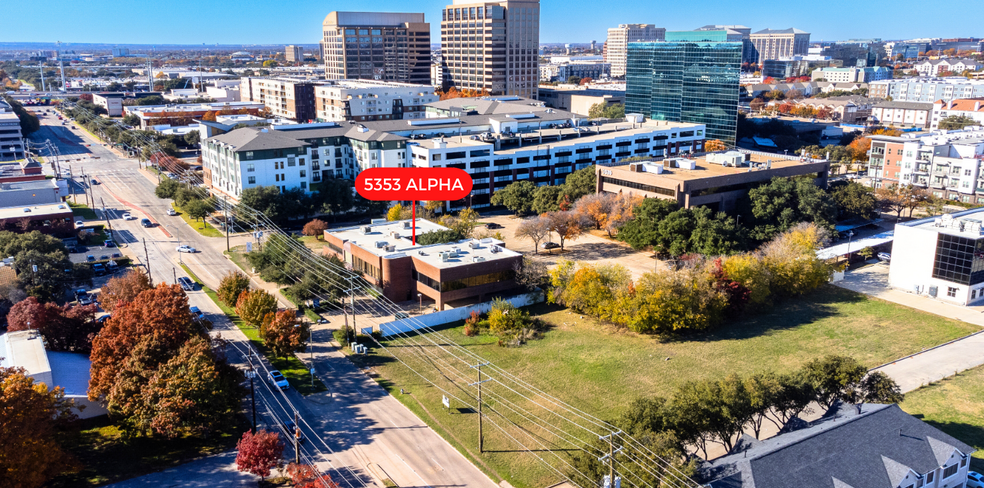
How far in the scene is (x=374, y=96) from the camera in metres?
132

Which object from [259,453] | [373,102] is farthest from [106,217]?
[259,453]

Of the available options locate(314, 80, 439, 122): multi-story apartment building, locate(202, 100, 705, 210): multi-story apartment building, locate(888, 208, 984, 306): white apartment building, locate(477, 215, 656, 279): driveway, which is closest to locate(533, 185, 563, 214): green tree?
locate(477, 215, 656, 279): driveway

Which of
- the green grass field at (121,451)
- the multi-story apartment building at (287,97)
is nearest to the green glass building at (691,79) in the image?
the multi-story apartment building at (287,97)

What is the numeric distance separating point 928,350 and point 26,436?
4961cm

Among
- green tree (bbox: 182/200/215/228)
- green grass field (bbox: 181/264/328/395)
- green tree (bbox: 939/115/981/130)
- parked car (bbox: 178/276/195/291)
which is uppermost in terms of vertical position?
green tree (bbox: 939/115/981/130)

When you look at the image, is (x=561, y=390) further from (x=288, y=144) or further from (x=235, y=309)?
(x=288, y=144)

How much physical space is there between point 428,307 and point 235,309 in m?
13.9

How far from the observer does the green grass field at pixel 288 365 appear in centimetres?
4003

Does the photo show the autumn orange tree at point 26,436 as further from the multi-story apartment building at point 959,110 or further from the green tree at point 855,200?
the multi-story apartment building at point 959,110

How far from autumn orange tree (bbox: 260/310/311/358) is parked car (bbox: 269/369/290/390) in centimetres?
167

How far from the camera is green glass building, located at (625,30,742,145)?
371ft

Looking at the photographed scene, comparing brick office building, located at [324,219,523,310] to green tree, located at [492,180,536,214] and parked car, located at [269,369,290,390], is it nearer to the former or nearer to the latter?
parked car, located at [269,369,290,390]

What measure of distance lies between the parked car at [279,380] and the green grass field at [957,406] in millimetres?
33743

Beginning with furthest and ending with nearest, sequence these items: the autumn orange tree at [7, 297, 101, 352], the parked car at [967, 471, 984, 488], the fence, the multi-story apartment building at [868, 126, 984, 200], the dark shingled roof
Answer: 1. the multi-story apartment building at [868, 126, 984, 200]
2. the fence
3. the autumn orange tree at [7, 297, 101, 352]
4. the parked car at [967, 471, 984, 488]
5. the dark shingled roof
